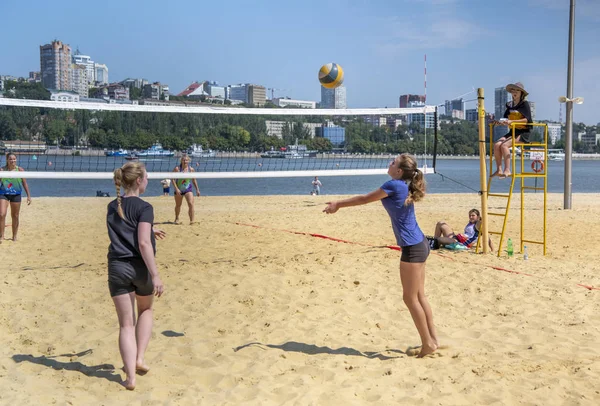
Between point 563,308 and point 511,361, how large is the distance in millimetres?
1807

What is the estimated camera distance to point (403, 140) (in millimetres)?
12430

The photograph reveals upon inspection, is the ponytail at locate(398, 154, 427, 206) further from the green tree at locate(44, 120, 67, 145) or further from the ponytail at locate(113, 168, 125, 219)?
the green tree at locate(44, 120, 67, 145)

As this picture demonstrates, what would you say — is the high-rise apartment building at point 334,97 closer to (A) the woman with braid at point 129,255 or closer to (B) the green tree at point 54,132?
(B) the green tree at point 54,132

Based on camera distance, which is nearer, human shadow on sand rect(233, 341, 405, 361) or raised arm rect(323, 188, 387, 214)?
raised arm rect(323, 188, 387, 214)

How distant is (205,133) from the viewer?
1126 centimetres

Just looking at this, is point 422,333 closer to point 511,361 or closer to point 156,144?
point 511,361

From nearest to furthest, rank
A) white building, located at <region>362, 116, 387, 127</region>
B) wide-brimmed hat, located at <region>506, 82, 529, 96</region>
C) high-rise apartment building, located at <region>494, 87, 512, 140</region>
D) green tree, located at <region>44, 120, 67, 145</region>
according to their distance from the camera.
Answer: wide-brimmed hat, located at <region>506, 82, 529, 96</region> → green tree, located at <region>44, 120, 67, 145</region> → white building, located at <region>362, 116, 387, 127</region> → high-rise apartment building, located at <region>494, 87, 512, 140</region>

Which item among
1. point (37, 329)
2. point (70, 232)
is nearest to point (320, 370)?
point (37, 329)

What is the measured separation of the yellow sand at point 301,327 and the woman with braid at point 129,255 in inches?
15.8

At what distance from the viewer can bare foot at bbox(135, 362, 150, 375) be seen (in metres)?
4.27

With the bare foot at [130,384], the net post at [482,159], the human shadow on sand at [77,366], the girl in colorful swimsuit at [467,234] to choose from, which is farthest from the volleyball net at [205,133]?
the bare foot at [130,384]

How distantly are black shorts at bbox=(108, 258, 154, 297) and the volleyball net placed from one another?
4.52 m

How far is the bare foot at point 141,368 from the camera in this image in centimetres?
427

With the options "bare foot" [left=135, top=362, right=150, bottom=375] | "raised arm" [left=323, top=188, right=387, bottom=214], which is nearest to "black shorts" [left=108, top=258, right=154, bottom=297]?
"bare foot" [left=135, top=362, right=150, bottom=375]
